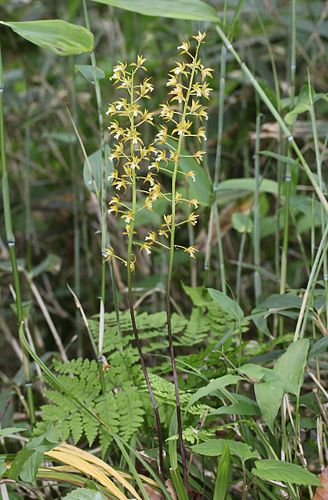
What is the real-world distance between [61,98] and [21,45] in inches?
5.7

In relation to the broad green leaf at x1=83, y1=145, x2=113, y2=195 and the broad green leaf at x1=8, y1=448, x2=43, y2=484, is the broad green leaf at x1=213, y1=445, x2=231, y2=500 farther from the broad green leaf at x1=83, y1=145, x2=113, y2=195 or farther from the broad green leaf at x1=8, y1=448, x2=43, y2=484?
the broad green leaf at x1=83, y1=145, x2=113, y2=195

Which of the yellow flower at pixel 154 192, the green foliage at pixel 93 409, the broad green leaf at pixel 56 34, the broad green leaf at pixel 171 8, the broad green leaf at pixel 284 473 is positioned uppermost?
the broad green leaf at pixel 171 8

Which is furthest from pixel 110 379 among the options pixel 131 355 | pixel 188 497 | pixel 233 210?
pixel 233 210

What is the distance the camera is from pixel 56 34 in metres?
0.65

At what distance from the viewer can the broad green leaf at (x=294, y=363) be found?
67cm

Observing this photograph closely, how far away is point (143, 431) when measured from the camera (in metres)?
0.85

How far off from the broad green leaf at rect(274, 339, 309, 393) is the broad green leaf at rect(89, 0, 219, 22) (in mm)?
307

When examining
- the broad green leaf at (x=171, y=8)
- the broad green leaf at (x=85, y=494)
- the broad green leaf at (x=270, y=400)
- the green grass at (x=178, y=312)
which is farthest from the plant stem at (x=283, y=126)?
the broad green leaf at (x=85, y=494)

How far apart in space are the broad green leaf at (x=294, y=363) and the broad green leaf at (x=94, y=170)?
0.26 meters

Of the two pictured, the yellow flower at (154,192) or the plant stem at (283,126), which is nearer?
the yellow flower at (154,192)

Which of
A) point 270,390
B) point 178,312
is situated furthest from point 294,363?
point 178,312

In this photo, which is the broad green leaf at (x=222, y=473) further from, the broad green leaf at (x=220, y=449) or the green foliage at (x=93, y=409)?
the green foliage at (x=93, y=409)

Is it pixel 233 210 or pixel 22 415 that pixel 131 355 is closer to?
pixel 22 415

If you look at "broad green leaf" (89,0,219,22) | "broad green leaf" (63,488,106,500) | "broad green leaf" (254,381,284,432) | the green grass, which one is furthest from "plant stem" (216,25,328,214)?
"broad green leaf" (63,488,106,500)
